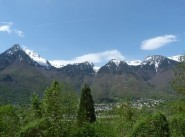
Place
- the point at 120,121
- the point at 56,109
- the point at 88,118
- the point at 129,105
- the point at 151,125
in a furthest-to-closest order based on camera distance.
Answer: the point at 129,105 < the point at 120,121 < the point at 88,118 < the point at 56,109 < the point at 151,125

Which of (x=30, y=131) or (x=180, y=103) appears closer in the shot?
(x=30, y=131)

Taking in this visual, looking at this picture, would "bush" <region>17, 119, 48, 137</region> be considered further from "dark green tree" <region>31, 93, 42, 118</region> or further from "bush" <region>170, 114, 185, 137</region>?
"dark green tree" <region>31, 93, 42, 118</region>

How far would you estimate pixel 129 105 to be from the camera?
117125 mm

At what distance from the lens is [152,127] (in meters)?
39.6

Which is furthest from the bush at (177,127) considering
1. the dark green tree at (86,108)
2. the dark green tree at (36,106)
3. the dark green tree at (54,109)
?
the dark green tree at (36,106)

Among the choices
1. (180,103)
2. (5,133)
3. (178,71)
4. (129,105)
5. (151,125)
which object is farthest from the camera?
(129,105)


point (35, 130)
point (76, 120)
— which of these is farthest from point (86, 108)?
point (35, 130)

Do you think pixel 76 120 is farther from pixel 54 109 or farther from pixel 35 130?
pixel 35 130

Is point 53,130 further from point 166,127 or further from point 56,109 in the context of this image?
point 166,127

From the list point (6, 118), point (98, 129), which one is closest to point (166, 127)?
point (98, 129)

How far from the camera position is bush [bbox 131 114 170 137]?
129 feet

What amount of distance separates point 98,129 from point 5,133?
3407 cm

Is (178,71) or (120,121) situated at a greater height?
(178,71)

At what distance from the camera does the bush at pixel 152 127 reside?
39344 millimetres
